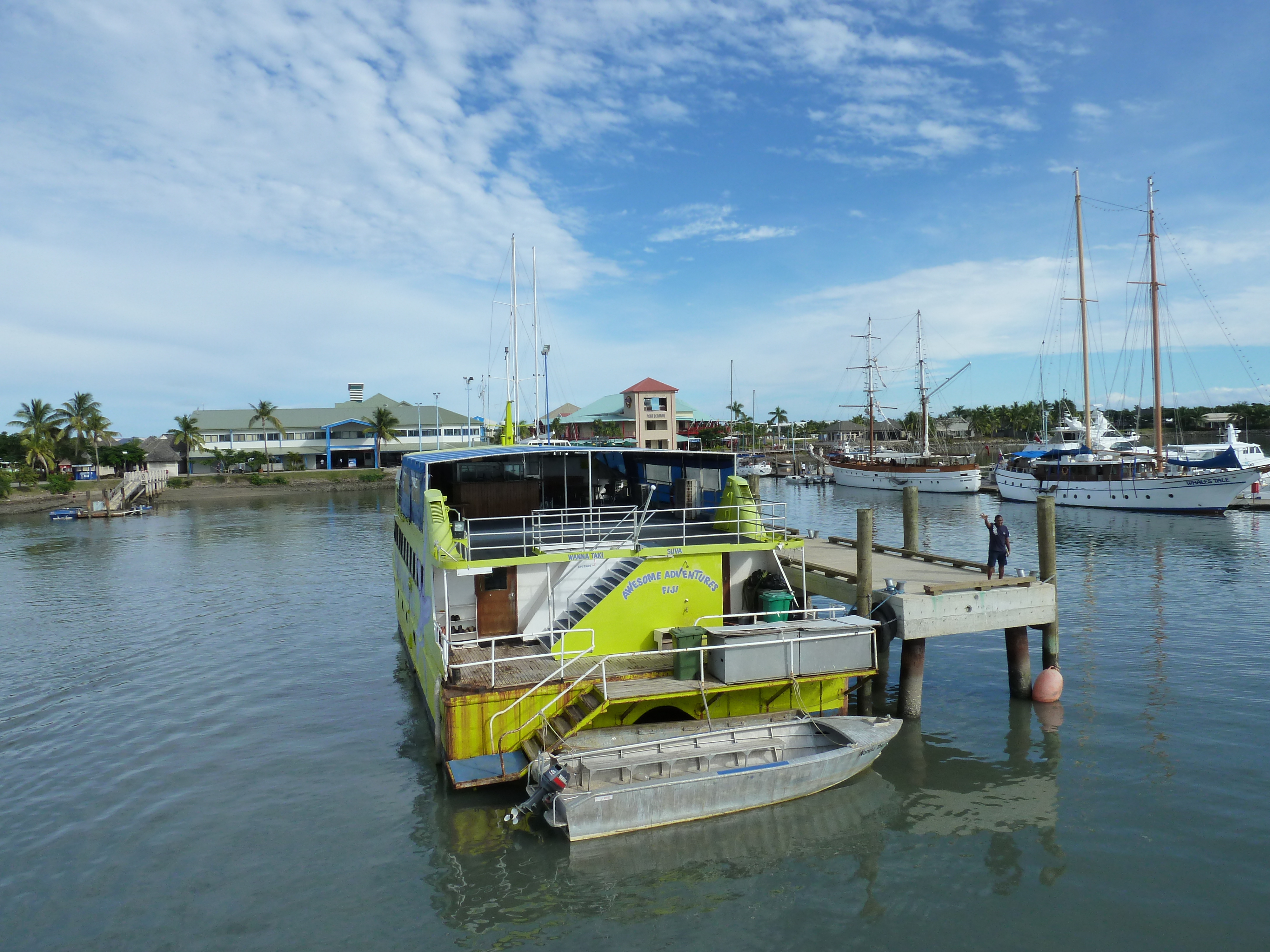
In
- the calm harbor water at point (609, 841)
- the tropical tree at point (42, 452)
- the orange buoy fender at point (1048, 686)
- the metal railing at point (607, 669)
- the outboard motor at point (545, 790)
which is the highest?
the tropical tree at point (42, 452)

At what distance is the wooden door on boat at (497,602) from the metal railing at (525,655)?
233 mm

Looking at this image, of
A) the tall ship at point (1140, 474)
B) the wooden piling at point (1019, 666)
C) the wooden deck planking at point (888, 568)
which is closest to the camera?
the wooden piling at point (1019, 666)

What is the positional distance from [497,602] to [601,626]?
2.15 meters

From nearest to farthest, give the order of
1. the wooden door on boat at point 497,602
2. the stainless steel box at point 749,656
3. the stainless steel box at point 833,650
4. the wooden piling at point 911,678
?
the stainless steel box at point 749,656
the stainless steel box at point 833,650
the wooden door on boat at point 497,602
the wooden piling at point 911,678

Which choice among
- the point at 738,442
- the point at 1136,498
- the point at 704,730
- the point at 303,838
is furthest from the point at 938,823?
the point at 738,442

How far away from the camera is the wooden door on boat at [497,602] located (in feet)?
47.5

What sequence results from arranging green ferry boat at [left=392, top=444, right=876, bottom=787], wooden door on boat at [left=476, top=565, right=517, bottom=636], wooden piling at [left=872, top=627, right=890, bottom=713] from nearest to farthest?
1. green ferry boat at [left=392, top=444, right=876, bottom=787]
2. wooden door on boat at [left=476, top=565, right=517, bottom=636]
3. wooden piling at [left=872, top=627, right=890, bottom=713]

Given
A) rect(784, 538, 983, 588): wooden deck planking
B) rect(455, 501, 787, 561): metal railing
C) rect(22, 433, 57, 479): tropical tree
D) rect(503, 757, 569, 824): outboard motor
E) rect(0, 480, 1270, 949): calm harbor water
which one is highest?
rect(22, 433, 57, 479): tropical tree

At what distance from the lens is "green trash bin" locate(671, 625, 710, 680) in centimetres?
1324

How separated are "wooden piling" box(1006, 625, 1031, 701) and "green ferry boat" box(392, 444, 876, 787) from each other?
408 cm

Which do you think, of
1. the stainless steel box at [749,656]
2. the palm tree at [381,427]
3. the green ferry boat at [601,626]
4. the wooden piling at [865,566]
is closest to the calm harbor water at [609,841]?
the green ferry boat at [601,626]

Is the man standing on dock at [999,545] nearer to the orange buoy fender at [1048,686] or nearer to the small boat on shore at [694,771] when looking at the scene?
the orange buoy fender at [1048,686]

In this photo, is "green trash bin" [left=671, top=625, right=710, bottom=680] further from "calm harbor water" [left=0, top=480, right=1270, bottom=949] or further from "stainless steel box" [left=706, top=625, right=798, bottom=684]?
"calm harbor water" [left=0, top=480, right=1270, bottom=949]

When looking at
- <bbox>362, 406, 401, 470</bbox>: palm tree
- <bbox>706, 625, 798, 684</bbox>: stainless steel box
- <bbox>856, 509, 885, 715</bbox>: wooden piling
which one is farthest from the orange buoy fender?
<bbox>362, 406, 401, 470</bbox>: palm tree
